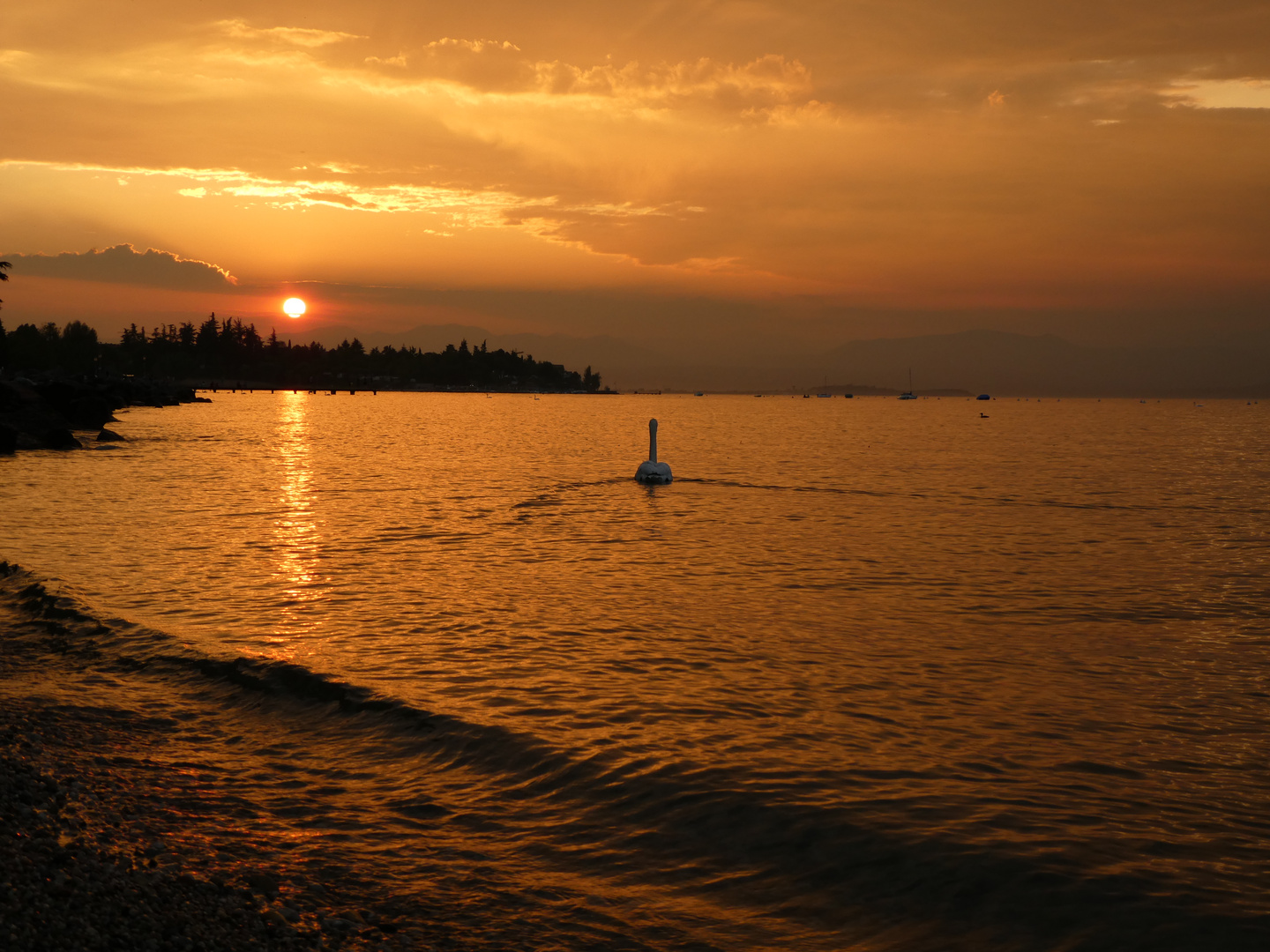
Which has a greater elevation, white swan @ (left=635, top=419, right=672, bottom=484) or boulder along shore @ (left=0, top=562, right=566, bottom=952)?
white swan @ (left=635, top=419, right=672, bottom=484)

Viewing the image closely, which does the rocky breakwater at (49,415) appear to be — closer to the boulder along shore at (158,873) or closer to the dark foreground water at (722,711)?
the dark foreground water at (722,711)

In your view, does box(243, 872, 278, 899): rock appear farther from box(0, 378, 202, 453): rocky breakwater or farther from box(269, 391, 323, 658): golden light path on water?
box(0, 378, 202, 453): rocky breakwater

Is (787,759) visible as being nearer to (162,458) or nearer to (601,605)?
(601,605)

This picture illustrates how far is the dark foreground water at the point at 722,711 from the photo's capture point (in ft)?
23.4

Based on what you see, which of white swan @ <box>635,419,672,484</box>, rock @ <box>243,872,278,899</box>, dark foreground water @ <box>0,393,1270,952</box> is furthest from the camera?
white swan @ <box>635,419,672,484</box>

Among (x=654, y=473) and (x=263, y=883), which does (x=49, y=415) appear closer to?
(x=654, y=473)

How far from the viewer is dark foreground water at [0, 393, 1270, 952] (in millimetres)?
7125

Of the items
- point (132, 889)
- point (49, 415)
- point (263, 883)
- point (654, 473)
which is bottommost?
point (263, 883)

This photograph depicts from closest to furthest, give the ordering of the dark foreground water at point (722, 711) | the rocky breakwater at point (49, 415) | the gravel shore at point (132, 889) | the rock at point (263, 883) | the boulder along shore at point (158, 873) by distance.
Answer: the gravel shore at point (132, 889), the boulder along shore at point (158, 873), the rock at point (263, 883), the dark foreground water at point (722, 711), the rocky breakwater at point (49, 415)

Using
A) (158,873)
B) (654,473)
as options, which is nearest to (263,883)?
(158,873)

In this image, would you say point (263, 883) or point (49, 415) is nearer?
point (263, 883)

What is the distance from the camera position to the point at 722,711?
11156 mm

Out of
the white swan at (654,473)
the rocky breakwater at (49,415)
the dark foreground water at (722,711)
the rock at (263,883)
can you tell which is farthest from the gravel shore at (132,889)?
the rocky breakwater at (49,415)

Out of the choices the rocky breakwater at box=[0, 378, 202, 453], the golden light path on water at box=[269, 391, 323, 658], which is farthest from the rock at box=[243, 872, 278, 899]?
the rocky breakwater at box=[0, 378, 202, 453]
